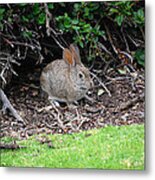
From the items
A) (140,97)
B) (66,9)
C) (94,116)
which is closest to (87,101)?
(94,116)

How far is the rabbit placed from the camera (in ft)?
8.54

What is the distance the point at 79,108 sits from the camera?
8.64 ft

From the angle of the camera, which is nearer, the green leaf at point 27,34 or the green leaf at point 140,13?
the green leaf at point 140,13

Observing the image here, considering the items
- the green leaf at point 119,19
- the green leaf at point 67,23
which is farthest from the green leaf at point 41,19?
the green leaf at point 119,19

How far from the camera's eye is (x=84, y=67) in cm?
260

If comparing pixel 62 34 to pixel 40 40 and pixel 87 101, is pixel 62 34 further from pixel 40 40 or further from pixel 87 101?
pixel 87 101

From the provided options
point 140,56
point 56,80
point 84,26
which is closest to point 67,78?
point 56,80

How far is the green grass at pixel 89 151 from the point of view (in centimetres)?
253

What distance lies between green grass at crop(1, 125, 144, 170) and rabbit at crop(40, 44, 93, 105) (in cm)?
18

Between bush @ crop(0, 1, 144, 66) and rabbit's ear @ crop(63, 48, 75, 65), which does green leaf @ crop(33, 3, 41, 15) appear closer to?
bush @ crop(0, 1, 144, 66)

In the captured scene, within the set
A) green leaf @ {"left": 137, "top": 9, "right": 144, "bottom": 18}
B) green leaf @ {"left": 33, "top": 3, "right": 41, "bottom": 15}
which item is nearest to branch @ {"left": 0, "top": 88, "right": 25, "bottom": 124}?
green leaf @ {"left": 33, "top": 3, "right": 41, "bottom": 15}

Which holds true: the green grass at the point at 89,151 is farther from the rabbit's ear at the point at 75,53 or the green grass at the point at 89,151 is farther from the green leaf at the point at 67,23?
the green leaf at the point at 67,23

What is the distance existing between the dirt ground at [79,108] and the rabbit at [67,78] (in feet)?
0.10

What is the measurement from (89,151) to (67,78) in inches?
13.1
